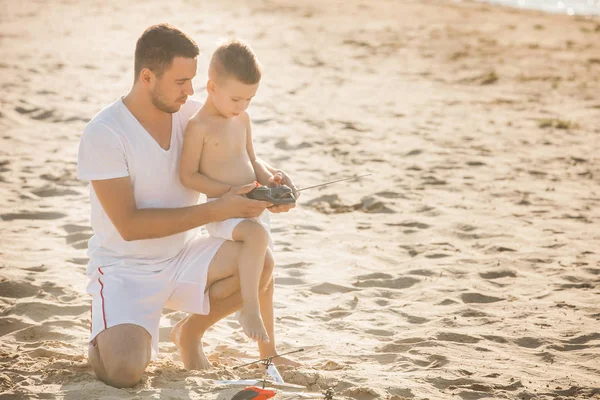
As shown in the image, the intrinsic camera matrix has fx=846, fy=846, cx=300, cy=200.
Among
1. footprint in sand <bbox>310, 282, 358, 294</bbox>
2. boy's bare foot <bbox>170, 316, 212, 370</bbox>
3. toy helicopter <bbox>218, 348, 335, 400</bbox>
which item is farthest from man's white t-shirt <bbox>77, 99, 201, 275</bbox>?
footprint in sand <bbox>310, 282, 358, 294</bbox>

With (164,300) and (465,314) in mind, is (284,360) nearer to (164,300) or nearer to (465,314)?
(164,300)

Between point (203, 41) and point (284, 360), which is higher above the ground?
point (203, 41)

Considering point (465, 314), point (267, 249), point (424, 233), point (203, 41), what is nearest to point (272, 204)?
point (267, 249)

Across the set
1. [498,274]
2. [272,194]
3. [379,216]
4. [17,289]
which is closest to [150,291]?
[272,194]

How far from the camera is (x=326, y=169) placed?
7.41 meters

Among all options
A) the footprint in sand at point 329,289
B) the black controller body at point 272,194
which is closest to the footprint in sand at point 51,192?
the footprint in sand at point 329,289

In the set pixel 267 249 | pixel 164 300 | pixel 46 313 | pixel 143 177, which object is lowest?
pixel 46 313

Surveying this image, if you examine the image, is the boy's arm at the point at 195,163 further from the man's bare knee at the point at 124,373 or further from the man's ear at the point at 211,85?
the man's bare knee at the point at 124,373

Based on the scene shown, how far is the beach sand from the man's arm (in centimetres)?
67

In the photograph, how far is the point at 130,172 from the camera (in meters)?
4.10

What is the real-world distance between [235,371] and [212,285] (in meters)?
0.43

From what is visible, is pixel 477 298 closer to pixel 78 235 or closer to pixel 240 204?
pixel 240 204

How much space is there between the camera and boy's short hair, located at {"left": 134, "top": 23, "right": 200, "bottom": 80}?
159 inches

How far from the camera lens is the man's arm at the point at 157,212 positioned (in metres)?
3.98
